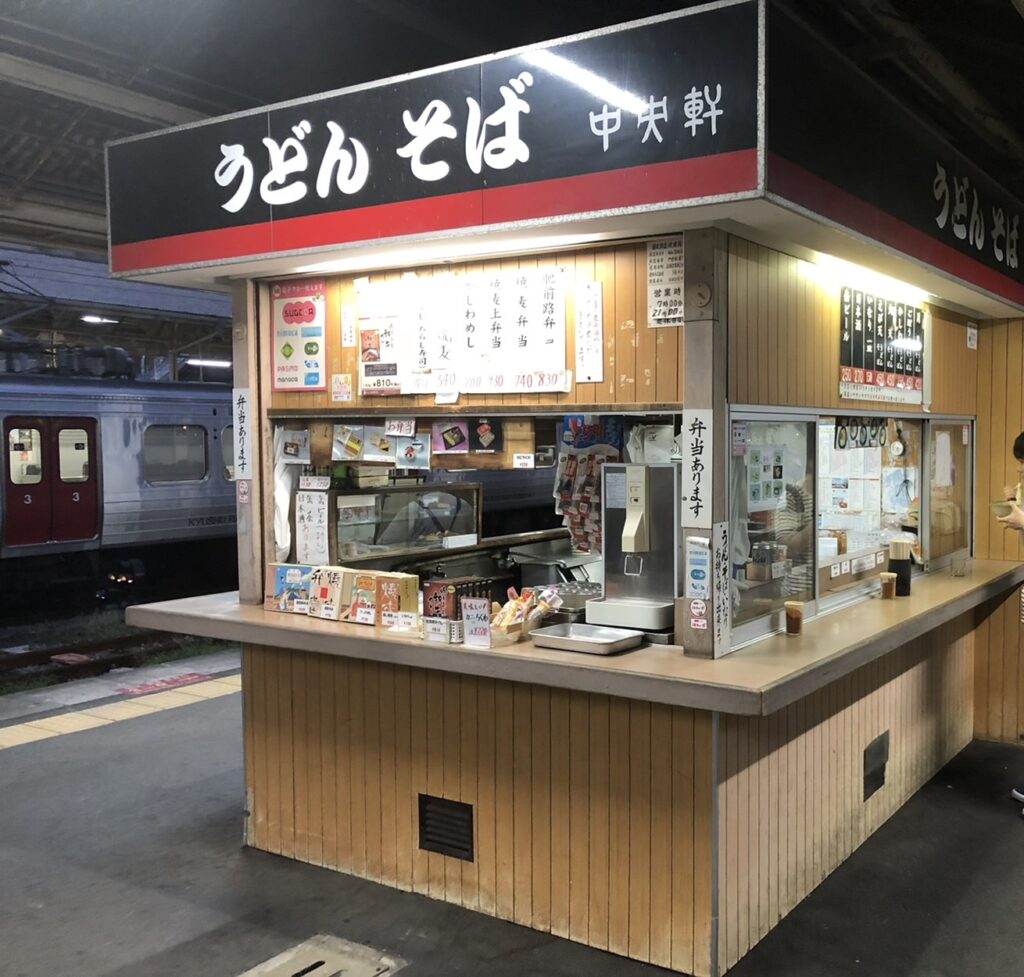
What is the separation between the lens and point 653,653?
392 centimetres

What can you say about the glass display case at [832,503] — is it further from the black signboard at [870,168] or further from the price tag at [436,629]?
the price tag at [436,629]

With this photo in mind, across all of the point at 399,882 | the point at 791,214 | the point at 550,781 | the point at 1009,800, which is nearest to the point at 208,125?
the point at 791,214

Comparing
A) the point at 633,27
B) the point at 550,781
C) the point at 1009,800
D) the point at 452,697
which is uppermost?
the point at 633,27

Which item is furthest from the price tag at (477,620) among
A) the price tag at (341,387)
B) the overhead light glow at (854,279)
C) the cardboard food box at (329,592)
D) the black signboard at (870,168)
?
the overhead light glow at (854,279)

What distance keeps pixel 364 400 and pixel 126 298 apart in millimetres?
9341

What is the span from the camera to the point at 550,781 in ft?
13.5

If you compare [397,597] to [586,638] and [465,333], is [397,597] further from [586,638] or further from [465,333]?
[465,333]

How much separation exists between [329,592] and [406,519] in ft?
5.35

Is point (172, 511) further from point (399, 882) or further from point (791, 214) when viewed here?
point (791, 214)

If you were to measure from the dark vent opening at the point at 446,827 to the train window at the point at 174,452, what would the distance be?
30.2ft

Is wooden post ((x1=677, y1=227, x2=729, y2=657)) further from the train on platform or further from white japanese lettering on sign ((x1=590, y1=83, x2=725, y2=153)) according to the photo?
the train on platform

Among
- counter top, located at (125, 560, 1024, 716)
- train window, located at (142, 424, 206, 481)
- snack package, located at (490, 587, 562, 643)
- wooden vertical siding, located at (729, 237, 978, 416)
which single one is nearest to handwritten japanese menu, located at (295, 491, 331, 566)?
counter top, located at (125, 560, 1024, 716)

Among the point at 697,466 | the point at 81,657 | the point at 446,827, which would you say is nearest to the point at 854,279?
the point at 697,466

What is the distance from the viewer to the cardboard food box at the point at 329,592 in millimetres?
4660
